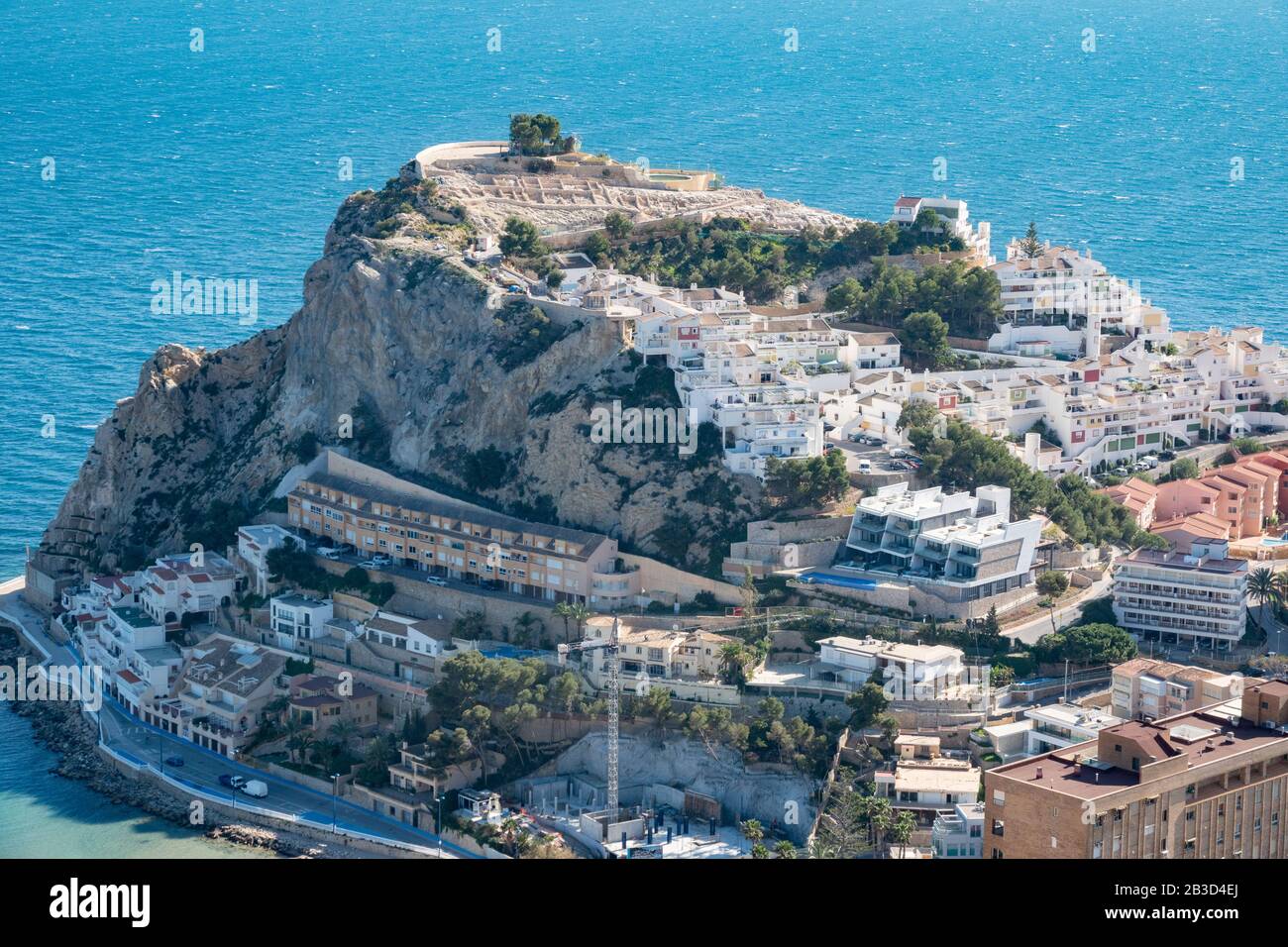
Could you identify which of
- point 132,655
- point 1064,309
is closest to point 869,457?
point 1064,309

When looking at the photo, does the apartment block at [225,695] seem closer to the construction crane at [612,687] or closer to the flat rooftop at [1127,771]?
the construction crane at [612,687]

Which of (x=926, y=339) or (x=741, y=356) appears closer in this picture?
(x=741, y=356)

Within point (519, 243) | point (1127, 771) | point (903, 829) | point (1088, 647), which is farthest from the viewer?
point (519, 243)

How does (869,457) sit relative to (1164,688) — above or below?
above

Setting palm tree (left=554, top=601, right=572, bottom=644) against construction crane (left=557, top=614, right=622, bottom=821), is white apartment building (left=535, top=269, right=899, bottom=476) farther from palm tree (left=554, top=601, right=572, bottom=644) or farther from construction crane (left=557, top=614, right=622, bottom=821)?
construction crane (left=557, top=614, right=622, bottom=821)

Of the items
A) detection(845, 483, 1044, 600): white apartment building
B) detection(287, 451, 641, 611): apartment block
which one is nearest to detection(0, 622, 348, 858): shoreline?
detection(287, 451, 641, 611): apartment block

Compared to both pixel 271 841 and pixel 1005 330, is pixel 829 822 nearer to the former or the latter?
pixel 271 841

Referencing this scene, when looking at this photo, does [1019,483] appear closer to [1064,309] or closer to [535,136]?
[1064,309]

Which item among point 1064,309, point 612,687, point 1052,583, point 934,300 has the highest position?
point 934,300
